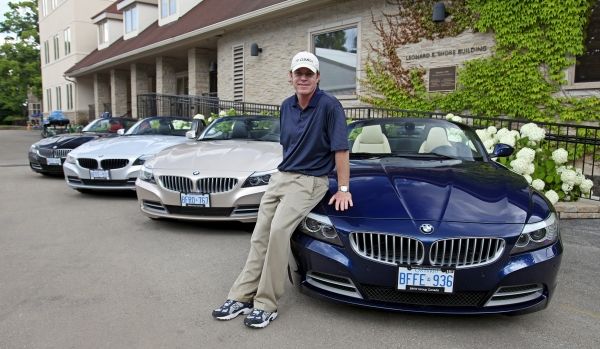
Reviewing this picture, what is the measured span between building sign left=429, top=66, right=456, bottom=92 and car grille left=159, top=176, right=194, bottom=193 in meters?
6.86

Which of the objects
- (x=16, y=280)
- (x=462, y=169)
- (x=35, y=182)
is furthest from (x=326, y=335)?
(x=35, y=182)

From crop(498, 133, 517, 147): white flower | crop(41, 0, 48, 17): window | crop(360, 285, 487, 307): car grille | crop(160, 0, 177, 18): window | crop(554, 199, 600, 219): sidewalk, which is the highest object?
crop(41, 0, 48, 17): window

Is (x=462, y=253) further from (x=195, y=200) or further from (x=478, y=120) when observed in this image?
(x=478, y=120)

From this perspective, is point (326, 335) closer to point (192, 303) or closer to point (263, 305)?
point (263, 305)

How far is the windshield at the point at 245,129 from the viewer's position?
641 cm

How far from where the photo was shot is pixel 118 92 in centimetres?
2575

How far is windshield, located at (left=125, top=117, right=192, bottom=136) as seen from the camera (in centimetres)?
851

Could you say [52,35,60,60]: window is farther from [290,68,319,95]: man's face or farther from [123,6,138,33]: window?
[290,68,319,95]: man's face

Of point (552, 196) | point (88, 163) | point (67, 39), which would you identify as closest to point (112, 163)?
point (88, 163)

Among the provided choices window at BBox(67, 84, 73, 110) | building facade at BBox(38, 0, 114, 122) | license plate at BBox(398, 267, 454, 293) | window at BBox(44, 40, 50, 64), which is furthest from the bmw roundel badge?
window at BBox(44, 40, 50, 64)

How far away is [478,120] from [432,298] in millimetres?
7362

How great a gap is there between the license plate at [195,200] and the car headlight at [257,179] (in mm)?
399

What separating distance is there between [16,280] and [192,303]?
4.98 feet

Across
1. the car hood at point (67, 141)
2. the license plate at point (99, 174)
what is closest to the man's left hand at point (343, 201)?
the license plate at point (99, 174)
